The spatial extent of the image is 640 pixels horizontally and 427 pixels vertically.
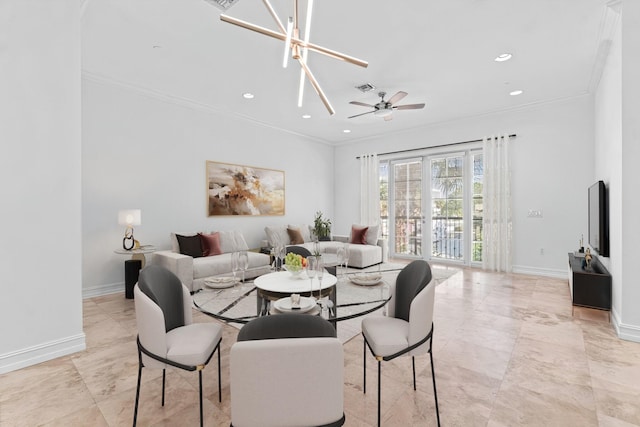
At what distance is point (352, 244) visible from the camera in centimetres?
629

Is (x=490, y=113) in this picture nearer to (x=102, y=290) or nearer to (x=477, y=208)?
(x=477, y=208)

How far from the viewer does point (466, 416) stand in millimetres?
1799

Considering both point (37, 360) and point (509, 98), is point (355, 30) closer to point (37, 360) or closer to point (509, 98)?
Result: point (509, 98)

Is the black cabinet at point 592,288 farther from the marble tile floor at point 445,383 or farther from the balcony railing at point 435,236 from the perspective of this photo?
the balcony railing at point 435,236

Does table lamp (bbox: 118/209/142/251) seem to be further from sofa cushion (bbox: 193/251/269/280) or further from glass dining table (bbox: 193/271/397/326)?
glass dining table (bbox: 193/271/397/326)

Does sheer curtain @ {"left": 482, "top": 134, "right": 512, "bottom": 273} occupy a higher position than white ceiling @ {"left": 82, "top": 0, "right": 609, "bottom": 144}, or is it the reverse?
white ceiling @ {"left": 82, "top": 0, "right": 609, "bottom": 144}

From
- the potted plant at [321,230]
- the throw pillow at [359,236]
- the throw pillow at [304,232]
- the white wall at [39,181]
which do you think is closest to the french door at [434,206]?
the throw pillow at [359,236]

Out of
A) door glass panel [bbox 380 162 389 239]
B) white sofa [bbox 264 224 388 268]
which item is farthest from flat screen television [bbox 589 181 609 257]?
door glass panel [bbox 380 162 389 239]

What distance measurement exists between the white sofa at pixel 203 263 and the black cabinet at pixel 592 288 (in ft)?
13.0

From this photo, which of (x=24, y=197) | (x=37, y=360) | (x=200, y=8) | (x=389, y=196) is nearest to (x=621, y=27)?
(x=200, y=8)

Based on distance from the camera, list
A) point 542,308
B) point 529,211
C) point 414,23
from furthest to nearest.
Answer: point 529,211 → point 542,308 → point 414,23

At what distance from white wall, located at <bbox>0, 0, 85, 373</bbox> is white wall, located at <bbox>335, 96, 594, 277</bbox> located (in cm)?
618

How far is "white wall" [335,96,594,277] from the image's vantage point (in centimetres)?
493

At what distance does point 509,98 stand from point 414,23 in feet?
9.68
